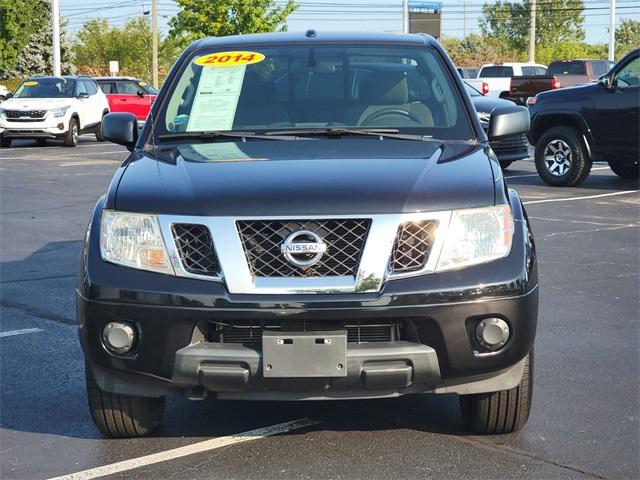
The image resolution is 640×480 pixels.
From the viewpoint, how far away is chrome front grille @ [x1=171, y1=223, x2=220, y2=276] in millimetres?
4047

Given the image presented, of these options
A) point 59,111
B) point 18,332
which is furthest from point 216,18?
point 18,332

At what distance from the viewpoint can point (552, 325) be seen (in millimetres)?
6723

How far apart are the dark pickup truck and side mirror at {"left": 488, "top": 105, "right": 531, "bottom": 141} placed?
26.5 meters

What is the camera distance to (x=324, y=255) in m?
4.01

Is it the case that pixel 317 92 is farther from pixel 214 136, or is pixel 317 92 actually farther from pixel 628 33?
pixel 628 33

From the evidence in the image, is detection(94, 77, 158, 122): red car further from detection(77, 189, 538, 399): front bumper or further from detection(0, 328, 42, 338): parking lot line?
detection(77, 189, 538, 399): front bumper

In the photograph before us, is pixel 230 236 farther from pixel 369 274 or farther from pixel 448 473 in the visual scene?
pixel 448 473

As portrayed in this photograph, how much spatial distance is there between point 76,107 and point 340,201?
76.1 feet

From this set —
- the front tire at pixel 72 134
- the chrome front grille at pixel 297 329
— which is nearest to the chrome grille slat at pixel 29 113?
the front tire at pixel 72 134

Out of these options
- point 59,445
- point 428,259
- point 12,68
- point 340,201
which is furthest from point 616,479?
point 12,68

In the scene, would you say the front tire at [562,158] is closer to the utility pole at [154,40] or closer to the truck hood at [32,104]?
the truck hood at [32,104]

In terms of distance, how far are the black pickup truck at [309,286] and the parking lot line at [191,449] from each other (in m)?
0.22

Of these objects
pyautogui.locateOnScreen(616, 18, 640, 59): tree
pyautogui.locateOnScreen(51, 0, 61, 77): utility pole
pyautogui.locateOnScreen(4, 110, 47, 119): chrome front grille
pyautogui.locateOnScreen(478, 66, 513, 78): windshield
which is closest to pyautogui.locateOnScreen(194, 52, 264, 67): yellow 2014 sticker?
pyautogui.locateOnScreen(4, 110, 47, 119): chrome front grille

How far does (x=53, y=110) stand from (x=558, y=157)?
46.6 ft
